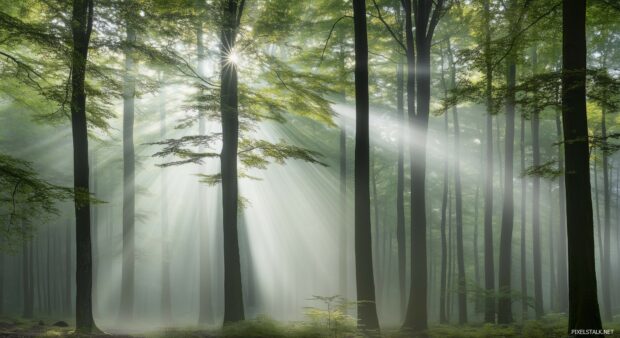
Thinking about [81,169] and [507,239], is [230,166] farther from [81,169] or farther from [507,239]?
[507,239]

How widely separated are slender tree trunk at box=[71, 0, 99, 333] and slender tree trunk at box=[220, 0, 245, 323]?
11.9 ft

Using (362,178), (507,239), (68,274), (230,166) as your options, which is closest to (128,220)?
(230,166)

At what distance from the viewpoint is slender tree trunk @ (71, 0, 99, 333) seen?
10500 mm

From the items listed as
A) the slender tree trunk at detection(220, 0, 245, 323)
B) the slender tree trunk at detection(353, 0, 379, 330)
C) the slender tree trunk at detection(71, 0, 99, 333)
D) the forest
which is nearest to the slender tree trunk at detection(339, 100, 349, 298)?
the forest

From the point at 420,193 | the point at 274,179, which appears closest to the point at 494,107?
the point at 420,193

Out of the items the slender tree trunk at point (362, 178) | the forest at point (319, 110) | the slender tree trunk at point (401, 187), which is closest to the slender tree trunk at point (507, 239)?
the forest at point (319, 110)

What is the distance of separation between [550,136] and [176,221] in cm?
3546

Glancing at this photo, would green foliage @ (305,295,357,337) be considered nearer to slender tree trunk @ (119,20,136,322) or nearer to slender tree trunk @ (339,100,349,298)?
slender tree trunk @ (339,100,349,298)

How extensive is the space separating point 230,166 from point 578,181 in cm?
894

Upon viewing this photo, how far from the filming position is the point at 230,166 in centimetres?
1252

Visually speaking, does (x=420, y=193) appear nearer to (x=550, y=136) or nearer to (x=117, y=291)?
(x=550, y=136)

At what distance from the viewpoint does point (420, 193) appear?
41.0 feet

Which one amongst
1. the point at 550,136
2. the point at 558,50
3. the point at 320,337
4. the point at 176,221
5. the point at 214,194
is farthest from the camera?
the point at 176,221

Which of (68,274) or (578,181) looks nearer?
(578,181)
